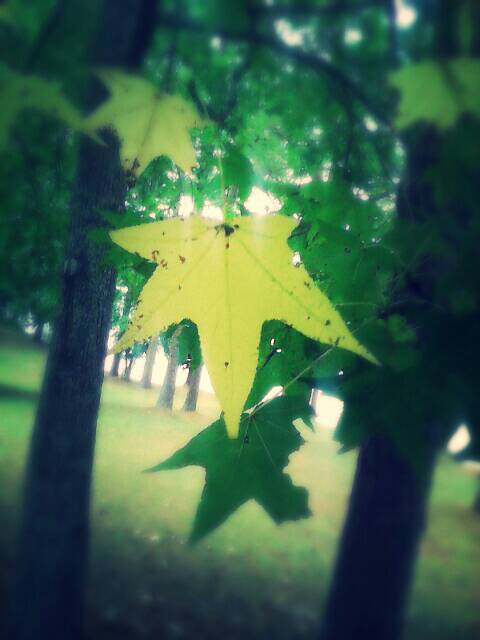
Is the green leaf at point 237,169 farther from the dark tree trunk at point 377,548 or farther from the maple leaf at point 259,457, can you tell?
the dark tree trunk at point 377,548

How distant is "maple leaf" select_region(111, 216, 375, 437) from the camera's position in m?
0.51

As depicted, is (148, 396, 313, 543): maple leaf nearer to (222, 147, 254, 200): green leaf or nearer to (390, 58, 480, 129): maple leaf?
(222, 147, 254, 200): green leaf

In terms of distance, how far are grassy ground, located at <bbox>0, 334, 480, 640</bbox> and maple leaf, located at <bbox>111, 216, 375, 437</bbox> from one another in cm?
207

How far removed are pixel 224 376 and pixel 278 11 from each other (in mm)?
706

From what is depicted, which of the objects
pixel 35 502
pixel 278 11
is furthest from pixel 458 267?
pixel 35 502

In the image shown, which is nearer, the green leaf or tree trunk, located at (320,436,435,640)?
the green leaf

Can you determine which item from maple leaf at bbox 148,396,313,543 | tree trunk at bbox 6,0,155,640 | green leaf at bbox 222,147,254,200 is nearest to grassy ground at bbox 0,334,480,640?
tree trunk at bbox 6,0,155,640

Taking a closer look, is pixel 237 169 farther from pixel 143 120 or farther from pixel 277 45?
pixel 277 45

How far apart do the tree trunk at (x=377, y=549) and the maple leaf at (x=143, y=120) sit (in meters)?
1.34

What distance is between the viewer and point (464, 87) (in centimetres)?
38

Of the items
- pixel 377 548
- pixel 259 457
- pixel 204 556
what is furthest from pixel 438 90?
pixel 204 556

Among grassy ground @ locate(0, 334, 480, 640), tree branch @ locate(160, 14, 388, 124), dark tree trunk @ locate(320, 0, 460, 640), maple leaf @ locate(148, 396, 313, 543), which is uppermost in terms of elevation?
tree branch @ locate(160, 14, 388, 124)

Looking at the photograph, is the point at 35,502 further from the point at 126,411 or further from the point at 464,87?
the point at 126,411

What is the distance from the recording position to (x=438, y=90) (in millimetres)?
378
